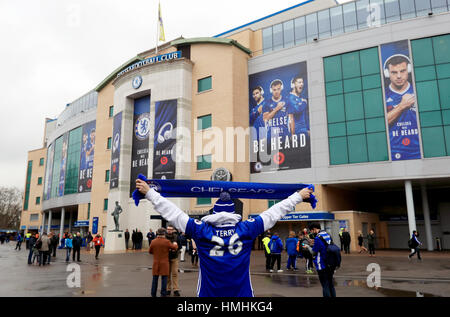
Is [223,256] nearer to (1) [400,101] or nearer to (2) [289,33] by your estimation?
(1) [400,101]

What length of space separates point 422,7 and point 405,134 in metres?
12.0

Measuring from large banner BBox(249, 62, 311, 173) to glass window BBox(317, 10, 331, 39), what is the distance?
3752 millimetres

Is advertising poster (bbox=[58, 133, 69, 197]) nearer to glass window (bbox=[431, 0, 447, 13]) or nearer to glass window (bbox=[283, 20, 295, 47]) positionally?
glass window (bbox=[283, 20, 295, 47])

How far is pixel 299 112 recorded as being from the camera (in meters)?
34.7

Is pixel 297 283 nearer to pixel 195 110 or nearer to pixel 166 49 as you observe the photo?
pixel 195 110

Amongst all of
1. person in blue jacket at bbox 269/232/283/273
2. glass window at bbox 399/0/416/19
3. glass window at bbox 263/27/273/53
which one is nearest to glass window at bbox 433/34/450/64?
glass window at bbox 399/0/416/19

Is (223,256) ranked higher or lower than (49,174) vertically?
lower

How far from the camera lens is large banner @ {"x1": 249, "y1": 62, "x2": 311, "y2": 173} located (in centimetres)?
3434

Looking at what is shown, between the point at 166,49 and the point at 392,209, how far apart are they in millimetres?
32329

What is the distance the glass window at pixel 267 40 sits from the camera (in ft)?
129

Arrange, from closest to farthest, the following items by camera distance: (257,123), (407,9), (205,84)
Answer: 1. (407,9)
2. (257,123)
3. (205,84)

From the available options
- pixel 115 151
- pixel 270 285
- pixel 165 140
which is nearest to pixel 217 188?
pixel 270 285

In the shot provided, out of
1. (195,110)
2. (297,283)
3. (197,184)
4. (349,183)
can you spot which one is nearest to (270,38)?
(195,110)

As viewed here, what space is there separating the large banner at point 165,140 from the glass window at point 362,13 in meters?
20.2
